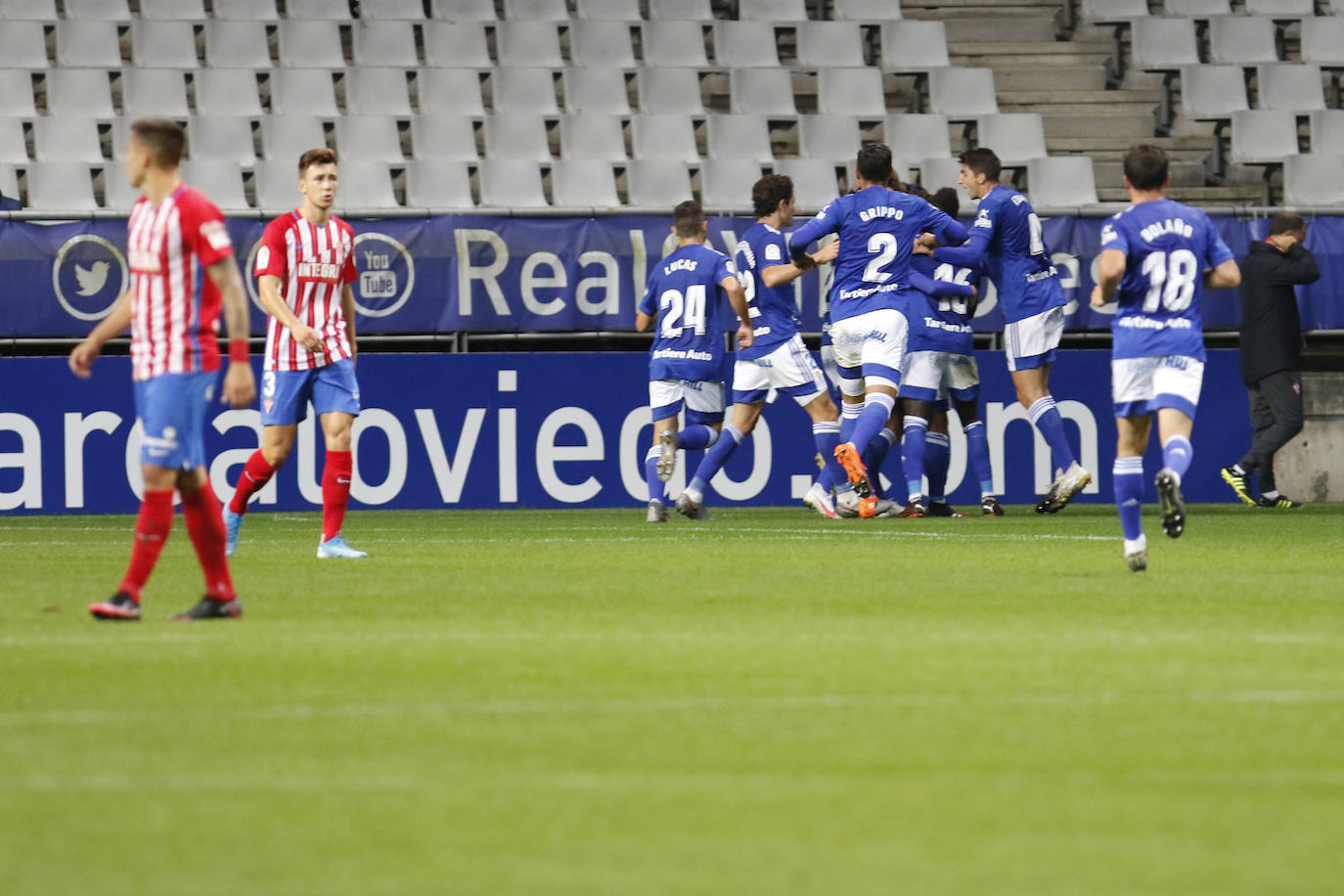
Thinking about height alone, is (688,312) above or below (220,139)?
below

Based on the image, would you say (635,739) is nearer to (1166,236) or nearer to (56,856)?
(56,856)

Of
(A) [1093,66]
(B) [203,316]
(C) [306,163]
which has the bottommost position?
(B) [203,316]

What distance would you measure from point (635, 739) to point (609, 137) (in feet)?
44.5

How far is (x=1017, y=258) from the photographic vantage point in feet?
46.7

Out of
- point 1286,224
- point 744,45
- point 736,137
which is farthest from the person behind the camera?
point 744,45

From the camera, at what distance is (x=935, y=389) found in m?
14.2

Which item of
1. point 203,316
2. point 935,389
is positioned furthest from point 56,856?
point 935,389

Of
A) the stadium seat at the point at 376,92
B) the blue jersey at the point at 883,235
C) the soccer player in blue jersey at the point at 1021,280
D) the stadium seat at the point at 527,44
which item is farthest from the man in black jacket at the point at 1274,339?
the stadium seat at the point at 376,92

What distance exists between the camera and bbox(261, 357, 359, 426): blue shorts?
995cm

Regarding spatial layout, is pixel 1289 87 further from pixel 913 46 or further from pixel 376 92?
pixel 376 92

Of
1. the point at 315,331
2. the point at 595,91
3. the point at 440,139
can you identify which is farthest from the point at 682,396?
the point at 595,91

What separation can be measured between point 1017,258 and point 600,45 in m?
5.98

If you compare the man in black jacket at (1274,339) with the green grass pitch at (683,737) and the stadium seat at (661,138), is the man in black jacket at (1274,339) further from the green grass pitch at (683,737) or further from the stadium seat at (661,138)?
the green grass pitch at (683,737)

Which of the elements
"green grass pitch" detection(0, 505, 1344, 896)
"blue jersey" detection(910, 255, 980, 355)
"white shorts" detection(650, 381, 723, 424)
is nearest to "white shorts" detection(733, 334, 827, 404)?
"white shorts" detection(650, 381, 723, 424)
